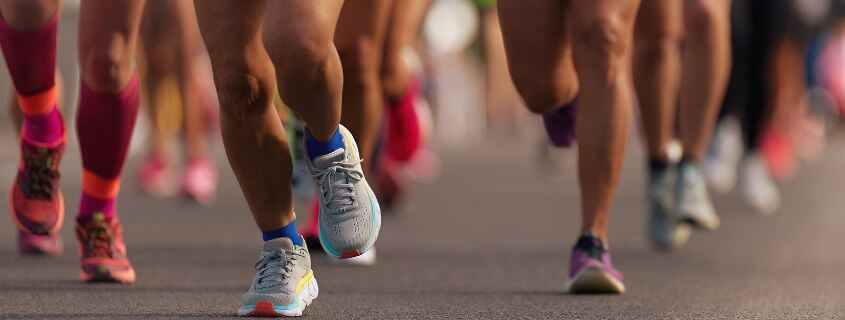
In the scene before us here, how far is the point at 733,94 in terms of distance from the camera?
11.2m

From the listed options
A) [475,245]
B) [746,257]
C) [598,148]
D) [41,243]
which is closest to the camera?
[598,148]

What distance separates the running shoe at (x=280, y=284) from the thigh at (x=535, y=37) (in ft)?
4.16

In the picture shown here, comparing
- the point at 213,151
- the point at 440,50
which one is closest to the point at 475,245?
the point at 213,151

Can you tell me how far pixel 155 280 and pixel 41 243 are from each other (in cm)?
101

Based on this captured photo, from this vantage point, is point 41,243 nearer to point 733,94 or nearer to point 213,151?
point 733,94

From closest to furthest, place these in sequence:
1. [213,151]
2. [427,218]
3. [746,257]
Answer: [746,257] → [427,218] → [213,151]

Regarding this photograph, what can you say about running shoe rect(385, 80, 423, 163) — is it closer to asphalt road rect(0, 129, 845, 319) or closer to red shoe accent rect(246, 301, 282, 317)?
asphalt road rect(0, 129, 845, 319)

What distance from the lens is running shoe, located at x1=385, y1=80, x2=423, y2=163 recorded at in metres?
9.14

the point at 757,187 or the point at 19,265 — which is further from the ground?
the point at 757,187

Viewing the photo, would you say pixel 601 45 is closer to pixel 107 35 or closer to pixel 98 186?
pixel 107 35

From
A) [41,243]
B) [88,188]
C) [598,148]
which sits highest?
[598,148]

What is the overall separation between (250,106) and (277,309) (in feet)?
1.76

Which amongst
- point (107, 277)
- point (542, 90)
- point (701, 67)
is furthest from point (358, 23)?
point (701, 67)

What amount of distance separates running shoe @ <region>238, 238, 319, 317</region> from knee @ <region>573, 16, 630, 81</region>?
121 cm
